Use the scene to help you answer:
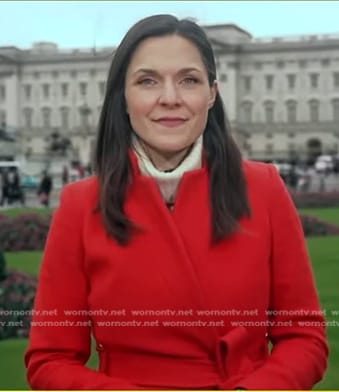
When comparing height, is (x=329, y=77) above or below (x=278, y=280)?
above

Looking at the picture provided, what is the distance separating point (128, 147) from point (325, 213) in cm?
111

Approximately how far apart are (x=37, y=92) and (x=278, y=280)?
0.79 m

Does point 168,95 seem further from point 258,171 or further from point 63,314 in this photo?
point 63,314

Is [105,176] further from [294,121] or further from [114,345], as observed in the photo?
[294,121]

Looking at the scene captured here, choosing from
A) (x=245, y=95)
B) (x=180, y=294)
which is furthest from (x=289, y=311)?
(x=245, y=95)

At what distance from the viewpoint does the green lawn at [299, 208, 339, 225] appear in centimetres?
181

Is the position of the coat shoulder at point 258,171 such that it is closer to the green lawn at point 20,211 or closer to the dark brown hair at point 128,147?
the dark brown hair at point 128,147

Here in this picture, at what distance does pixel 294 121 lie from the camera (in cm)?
142

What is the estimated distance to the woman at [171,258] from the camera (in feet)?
2.71

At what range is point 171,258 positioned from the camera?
0.83 metres

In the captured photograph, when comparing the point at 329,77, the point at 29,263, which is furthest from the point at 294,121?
the point at 29,263

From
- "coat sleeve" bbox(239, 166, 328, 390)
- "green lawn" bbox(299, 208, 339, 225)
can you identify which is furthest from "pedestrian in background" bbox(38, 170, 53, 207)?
"coat sleeve" bbox(239, 166, 328, 390)

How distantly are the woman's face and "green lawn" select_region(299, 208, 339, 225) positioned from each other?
38.4 inches

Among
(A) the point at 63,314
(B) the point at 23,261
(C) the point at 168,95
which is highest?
(C) the point at 168,95
